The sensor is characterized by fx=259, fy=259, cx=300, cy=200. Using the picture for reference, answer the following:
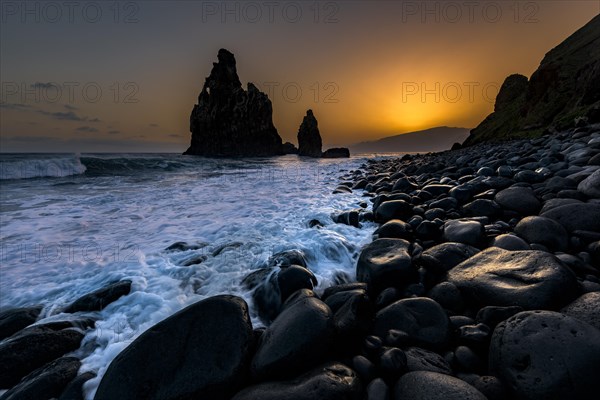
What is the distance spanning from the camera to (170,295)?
141 inches

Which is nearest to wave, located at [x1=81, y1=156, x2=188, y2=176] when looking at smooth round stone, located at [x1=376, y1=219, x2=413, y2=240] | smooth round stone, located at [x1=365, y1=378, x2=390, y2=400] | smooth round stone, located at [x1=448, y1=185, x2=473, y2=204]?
smooth round stone, located at [x1=376, y1=219, x2=413, y2=240]

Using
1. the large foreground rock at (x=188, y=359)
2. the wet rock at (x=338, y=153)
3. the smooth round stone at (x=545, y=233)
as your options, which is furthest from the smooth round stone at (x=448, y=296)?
the wet rock at (x=338, y=153)

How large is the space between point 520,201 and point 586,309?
309 cm

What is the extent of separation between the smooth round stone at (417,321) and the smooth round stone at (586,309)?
936mm

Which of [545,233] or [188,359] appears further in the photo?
[545,233]

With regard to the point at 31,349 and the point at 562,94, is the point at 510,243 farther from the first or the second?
the point at 562,94

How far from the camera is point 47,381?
2.27m

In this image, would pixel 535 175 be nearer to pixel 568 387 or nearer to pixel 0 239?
pixel 568 387

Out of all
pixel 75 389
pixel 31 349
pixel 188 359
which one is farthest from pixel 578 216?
pixel 31 349

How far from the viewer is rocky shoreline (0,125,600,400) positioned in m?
1.79

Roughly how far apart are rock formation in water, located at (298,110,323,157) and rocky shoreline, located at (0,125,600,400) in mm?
77362

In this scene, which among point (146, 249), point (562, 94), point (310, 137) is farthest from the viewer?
point (310, 137)

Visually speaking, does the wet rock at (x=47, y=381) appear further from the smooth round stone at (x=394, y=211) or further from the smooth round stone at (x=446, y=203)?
the smooth round stone at (x=446, y=203)

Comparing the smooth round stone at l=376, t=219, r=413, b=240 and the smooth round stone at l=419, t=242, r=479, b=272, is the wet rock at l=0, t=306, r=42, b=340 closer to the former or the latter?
the smooth round stone at l=419, t=242, r=479, b=272
